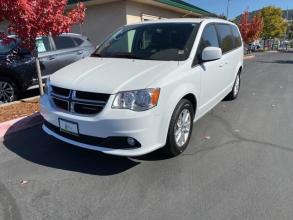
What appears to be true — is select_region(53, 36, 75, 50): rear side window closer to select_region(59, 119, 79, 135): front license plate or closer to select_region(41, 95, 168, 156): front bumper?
select_region(59, 119, 79, 135): front license plate

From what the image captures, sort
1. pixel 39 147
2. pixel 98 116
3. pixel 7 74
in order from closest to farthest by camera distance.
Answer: pixel 98 116 < pixel 39 147 < pixel 7 74

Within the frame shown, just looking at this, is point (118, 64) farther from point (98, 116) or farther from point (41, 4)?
point (41, 4)

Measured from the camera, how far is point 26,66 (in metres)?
7.43

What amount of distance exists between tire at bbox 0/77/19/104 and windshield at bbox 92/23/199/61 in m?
2.95

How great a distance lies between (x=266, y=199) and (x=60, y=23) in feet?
16.2

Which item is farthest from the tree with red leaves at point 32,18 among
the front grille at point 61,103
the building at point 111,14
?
the building at point 111,14

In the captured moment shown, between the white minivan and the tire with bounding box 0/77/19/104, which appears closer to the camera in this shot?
the white minivan

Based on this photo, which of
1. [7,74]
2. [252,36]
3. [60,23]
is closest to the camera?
[60,23]

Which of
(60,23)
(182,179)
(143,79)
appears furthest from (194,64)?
(60,23)

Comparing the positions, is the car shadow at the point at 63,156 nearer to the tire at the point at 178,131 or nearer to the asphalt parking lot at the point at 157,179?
the asphalt parking lot at the point at 157,179

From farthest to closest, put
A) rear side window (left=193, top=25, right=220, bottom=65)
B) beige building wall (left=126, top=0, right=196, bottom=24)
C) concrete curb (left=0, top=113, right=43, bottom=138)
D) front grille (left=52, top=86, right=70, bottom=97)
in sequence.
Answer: beige building wall (left=126, top=0, right=196, bottom=24)
concrete curb (left=0, top=113, right=43, bottom=138)
rear side window (left=193, top=25, right=220, bottom=65)
front grille (left=52, top=86, right=70, bottom=97)

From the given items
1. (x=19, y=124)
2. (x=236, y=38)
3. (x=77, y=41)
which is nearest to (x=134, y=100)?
(x=19, y=124)

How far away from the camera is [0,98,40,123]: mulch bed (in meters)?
6.03

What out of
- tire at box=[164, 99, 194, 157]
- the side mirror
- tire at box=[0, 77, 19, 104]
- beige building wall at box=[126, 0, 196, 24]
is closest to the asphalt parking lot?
tire at box=[164, 99, 194, 157]
